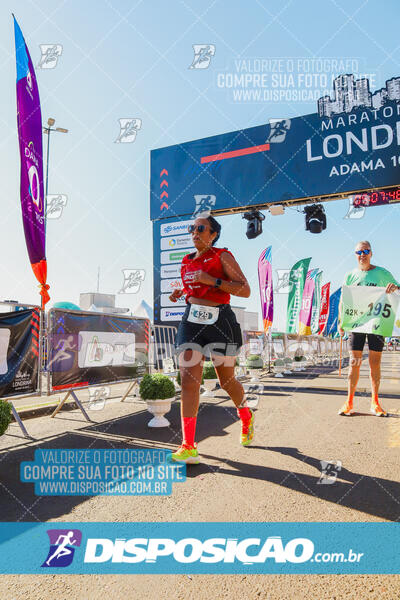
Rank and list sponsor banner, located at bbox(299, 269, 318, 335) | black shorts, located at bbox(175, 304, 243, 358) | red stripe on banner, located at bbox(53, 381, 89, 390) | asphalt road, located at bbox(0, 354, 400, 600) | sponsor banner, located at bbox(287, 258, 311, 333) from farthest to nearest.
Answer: sponsor banner, located at bbox(299, 269, 318, 335), sponsor banner, located at bbox(287, 258, 311, 333), red stripe on banner, located at bbox(53, 381, 89, 390), black shorts, located at bbox(175, 304, 243, 358), asphalt road, located at bbox(0, 354, 400, 600)

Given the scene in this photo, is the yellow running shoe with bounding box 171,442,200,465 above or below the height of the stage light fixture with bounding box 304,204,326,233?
below

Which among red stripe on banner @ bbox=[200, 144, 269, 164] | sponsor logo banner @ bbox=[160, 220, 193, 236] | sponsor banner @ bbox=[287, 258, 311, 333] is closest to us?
sponsor logo banner @ bbox=[160, 220, 193, 236]

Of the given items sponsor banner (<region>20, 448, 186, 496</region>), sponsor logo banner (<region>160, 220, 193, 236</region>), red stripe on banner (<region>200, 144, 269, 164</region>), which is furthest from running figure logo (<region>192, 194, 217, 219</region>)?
sponsor banner (<region>20, 448, 186, 496</region>)

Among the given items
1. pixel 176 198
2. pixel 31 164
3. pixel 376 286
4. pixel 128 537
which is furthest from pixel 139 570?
pixel 176 198

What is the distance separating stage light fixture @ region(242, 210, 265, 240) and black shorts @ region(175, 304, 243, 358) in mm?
9373

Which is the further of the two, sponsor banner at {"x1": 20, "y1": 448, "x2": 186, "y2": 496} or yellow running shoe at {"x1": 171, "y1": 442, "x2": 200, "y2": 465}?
yellow running shoe at {"x1": 171, "y1": 442, "x2": 200, "y2": 465}

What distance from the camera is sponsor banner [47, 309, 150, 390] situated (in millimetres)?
4781

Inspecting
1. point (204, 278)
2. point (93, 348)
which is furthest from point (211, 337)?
point (93, 348)

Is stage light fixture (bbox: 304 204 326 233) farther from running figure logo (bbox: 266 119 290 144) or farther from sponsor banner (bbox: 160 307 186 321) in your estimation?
sponsor banner (bbox: 160 307 186 321)

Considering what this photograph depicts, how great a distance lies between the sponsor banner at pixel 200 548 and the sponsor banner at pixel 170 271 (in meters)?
9.70

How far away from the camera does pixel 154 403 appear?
4.47m

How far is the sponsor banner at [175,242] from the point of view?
11.4 meters

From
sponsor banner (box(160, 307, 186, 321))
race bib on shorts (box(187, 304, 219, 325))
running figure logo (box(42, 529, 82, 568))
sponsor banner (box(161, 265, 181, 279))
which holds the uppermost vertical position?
sponsor banner (box(161, 265, 181, 279))

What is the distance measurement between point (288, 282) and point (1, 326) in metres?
12.8
